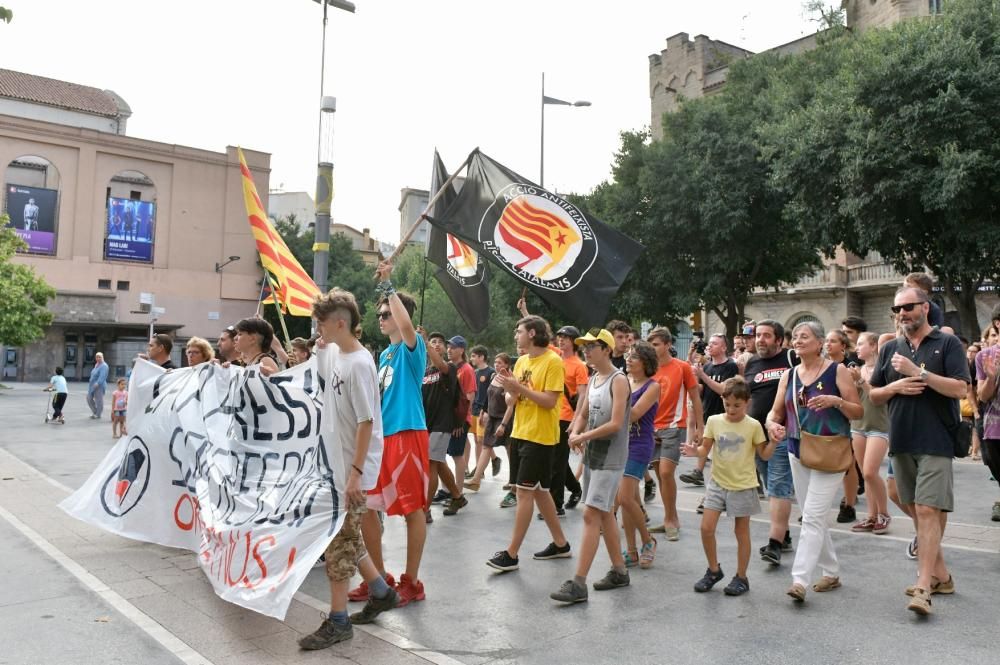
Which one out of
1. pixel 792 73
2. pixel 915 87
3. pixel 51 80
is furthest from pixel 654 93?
pixel 51 80

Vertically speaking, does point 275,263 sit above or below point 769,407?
above

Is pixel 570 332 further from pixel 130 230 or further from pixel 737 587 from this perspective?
pixel 130 230

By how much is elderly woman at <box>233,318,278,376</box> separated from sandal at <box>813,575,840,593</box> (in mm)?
4068

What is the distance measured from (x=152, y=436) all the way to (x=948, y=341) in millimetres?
5966

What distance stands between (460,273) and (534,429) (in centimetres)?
352

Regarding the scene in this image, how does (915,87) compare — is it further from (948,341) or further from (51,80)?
(51,80)

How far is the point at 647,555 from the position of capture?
6.12 meters

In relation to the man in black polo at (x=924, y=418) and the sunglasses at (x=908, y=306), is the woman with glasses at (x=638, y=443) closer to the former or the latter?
the man in black polo at (x=924, y=418)

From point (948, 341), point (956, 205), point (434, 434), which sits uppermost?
point (956, 205)

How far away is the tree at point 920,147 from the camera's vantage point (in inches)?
695

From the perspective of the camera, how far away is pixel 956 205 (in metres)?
17.8

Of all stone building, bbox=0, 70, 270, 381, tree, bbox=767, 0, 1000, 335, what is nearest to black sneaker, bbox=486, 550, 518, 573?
tree, bbox=767, 0, 1000, 335

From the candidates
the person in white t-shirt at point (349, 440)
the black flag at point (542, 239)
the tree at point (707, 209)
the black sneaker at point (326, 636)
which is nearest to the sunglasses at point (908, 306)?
the black flag at point (542, 239)

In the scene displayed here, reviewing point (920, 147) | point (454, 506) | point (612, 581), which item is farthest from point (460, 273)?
point (920, 147)
